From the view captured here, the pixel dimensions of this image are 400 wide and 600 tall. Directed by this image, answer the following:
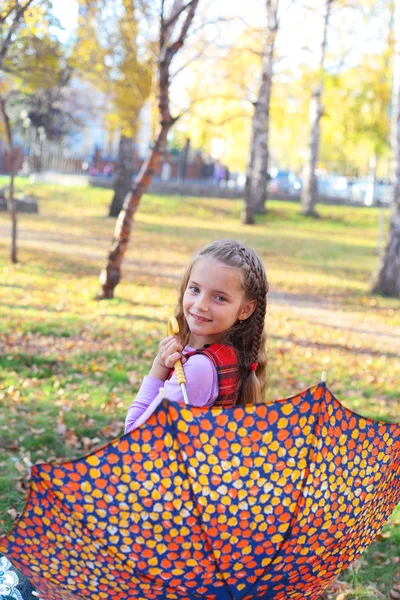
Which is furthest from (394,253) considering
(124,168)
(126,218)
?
(124,168)

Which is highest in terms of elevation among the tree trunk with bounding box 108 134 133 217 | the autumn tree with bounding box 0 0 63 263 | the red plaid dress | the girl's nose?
the autumn tree with bounding box 0 0 63 263

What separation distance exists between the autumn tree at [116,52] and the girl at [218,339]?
8.81 metres

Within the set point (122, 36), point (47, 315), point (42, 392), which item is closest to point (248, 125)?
point (122, 36)

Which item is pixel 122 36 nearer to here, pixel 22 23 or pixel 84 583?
pixel 22 23

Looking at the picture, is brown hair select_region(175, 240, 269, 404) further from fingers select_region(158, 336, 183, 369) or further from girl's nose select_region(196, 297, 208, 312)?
fingers select_region(158, 336, 183, 369)

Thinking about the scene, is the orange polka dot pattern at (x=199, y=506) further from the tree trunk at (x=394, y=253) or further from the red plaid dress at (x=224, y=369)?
the tree trunk at (x=394, y=253)

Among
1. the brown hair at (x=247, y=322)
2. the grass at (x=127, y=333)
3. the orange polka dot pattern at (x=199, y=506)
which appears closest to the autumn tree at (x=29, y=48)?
the grass at (x=127, y=333)

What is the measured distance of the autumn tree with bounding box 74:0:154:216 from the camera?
11.7 metres

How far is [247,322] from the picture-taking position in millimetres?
3104

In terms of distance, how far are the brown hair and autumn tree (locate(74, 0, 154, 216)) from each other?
8.75 metres

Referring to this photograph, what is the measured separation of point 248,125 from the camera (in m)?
33.8

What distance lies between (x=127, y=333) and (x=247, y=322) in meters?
6.46

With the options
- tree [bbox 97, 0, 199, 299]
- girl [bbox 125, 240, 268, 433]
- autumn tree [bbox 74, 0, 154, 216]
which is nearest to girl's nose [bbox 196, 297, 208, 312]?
girl [bbox 125, 240, 268, 433]

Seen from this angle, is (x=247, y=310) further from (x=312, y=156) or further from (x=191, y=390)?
(x=312, y=156)
